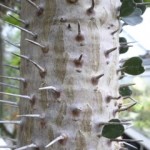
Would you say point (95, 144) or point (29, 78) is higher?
point (29, 78)

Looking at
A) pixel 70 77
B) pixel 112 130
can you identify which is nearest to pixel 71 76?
pixel 70 77

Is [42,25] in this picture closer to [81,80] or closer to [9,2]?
[81,80]

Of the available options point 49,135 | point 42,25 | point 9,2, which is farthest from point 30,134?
point 9,2

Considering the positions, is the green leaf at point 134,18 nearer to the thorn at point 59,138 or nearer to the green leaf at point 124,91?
the green leaf at point 124,91

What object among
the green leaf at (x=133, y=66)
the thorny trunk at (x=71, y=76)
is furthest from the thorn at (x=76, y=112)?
the green leaf at (x=133, y=66)

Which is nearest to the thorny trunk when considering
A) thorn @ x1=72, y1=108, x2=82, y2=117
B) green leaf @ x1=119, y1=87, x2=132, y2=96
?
thorn @ x1=72, y1=108, x2=82, y2=117

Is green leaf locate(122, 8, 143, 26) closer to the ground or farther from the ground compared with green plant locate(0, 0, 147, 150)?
farther from the ground

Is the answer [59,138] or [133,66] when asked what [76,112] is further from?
[133,66]

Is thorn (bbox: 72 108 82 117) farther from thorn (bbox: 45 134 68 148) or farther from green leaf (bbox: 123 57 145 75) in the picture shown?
green leaf (bbox: 123 57 145 75)
